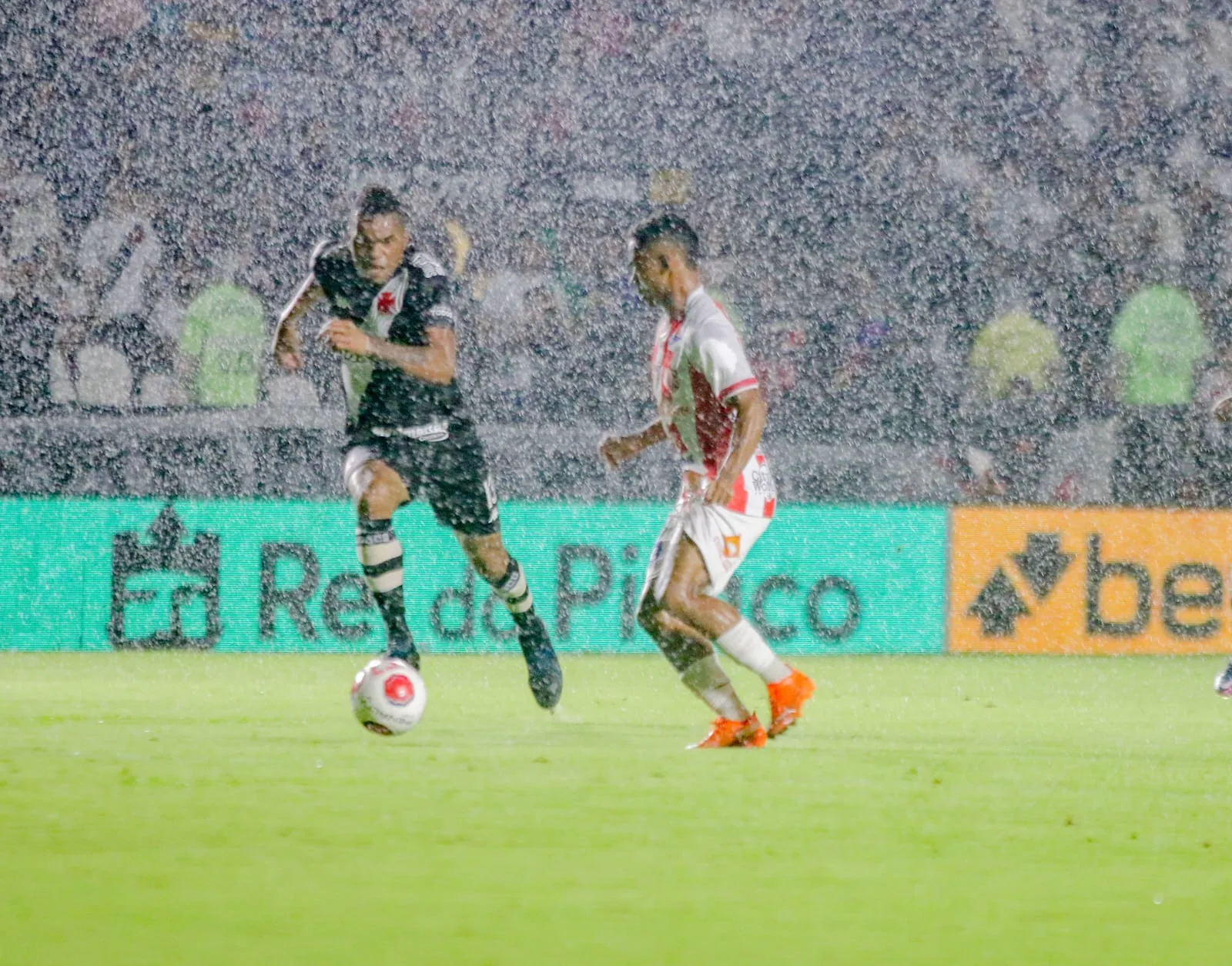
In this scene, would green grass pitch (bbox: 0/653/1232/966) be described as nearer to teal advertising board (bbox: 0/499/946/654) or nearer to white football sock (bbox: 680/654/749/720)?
white football sock (bbox: 680/654/749/720)

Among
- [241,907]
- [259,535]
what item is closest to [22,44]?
[259,535]

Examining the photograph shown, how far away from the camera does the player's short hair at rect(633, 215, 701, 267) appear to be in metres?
6.22

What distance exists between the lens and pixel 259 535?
1181 cm

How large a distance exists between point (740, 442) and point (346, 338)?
4.53 feet

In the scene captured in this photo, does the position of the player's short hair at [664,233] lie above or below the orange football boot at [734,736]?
above

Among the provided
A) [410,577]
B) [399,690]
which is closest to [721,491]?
[399,690]

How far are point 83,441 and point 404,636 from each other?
20.4 feet

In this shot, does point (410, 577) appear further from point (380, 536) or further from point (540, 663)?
point (380, 536)

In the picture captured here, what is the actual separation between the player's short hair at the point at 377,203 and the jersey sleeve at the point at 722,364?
53.0 inches

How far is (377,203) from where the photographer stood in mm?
6988

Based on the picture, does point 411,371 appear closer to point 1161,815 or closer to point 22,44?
point 1161,815

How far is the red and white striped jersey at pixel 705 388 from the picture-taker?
6.19m

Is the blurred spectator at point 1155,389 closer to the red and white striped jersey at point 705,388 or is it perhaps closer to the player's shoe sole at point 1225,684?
the player's shoe sole at point 1225,684

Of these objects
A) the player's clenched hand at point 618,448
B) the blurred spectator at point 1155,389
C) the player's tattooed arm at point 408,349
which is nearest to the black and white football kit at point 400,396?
the player's tattooed arm at point 408,349
